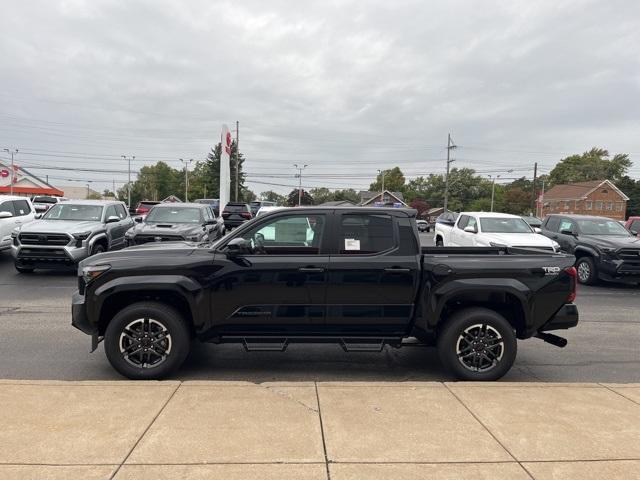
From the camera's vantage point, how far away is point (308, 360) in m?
5.89

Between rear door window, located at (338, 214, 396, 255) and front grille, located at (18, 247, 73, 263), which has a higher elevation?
rear door window, located at (338, 214, 396, 255)

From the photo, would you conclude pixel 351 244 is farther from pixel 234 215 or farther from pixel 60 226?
pixel 234 215

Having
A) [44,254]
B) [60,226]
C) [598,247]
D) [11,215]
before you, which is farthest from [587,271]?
[11,215]

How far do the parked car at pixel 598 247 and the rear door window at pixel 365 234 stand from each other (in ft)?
28.9

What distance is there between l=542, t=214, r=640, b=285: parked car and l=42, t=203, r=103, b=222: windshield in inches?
487

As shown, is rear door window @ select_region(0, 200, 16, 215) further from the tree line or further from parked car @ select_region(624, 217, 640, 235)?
the tree line

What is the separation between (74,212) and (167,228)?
254 centimetres

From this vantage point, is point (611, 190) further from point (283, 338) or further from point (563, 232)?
point (283, 338)

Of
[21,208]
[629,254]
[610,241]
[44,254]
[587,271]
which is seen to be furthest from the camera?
[21,208]

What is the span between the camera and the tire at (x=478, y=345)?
5.05 metres

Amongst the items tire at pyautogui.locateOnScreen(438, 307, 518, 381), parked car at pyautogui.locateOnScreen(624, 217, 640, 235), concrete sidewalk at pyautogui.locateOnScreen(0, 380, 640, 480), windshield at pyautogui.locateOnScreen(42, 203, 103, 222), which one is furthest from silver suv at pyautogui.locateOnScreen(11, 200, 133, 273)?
parked car at pyautogui.locateOnScreen(624, 217, 640, 235)

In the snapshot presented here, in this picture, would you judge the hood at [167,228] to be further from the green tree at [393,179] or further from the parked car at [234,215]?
the green tree at [393,179]

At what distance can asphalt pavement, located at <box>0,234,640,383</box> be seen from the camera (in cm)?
536

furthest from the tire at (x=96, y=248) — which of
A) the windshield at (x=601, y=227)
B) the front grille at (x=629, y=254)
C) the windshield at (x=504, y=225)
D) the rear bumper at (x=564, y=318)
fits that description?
the windshield at (x=601, y=227)
